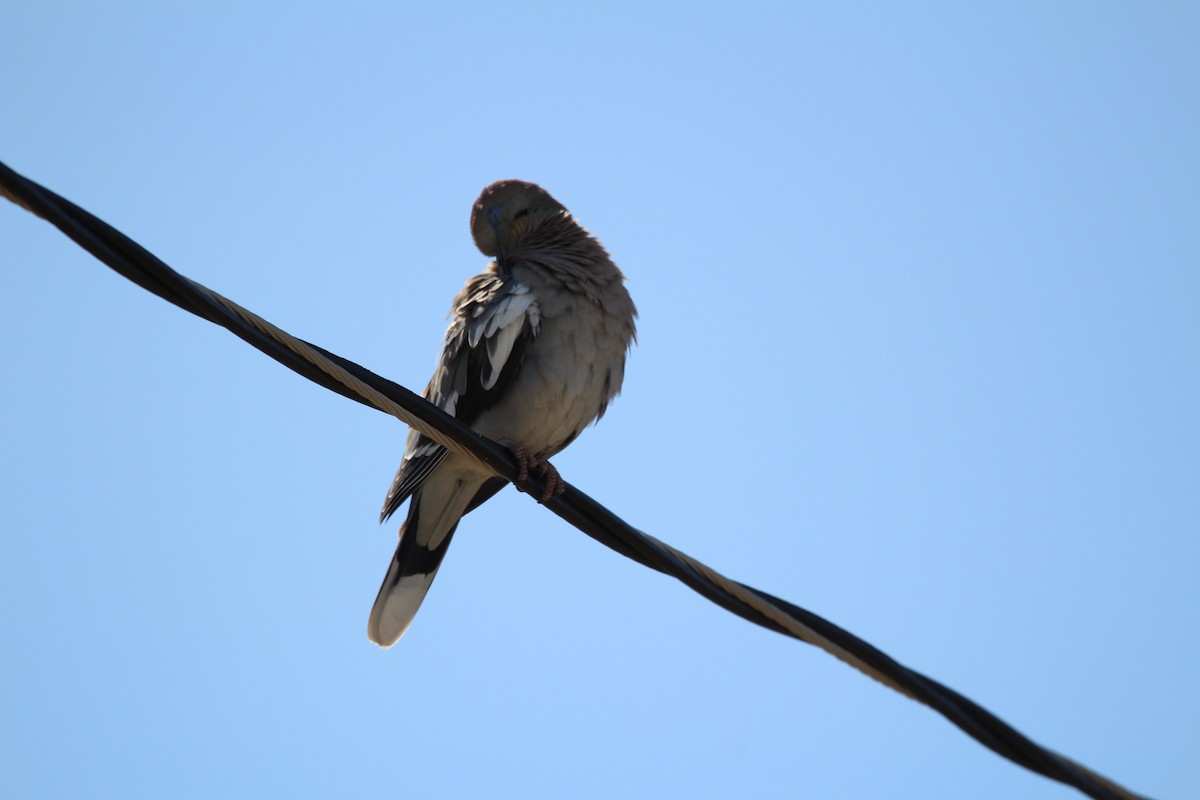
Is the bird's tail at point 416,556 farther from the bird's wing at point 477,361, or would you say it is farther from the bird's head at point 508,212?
the bird's head at point 508,212

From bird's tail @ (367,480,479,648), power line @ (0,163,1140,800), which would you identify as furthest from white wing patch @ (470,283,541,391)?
power line @ (0,163,1140,800)

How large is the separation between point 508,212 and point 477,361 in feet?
3.94

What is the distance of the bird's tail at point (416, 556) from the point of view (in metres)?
4.70

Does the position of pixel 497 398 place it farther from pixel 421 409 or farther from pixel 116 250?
pixel 116 250

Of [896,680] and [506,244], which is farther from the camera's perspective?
Result: [506,244]

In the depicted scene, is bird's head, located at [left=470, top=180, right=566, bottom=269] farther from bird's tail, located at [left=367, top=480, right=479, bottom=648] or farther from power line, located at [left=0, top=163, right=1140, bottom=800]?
power line, located at [left=0, top=163, right=1140, bottom=800]

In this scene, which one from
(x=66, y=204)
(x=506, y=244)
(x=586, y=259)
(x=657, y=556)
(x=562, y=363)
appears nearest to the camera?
(x=66, y=204)

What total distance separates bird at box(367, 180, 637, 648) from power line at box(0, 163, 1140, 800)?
1464 mm

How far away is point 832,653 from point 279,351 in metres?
1.27

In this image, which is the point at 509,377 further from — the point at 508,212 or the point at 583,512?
the point at 583,512

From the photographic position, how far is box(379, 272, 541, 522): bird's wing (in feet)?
14.2

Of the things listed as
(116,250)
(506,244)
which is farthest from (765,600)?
(506,244)

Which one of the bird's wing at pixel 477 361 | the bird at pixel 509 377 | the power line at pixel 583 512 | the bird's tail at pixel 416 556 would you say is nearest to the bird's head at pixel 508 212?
the bird at pixel 509 377

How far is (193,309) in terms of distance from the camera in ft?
7.77
